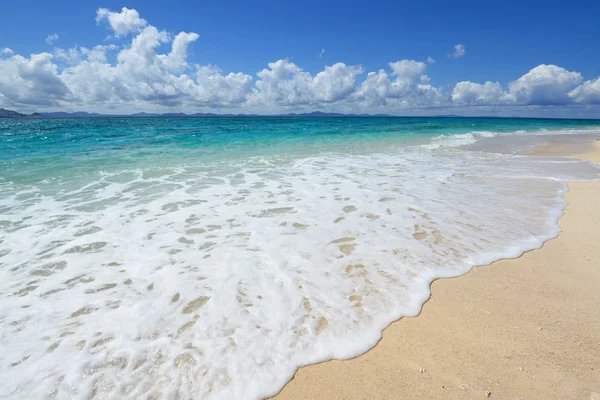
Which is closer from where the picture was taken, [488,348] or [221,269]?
[488,348]

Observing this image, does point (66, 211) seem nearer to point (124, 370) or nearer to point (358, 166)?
point (124, 370)

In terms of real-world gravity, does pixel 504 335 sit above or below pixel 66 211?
below

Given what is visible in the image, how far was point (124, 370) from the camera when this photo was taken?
2.51 m

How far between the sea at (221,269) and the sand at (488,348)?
18 cm

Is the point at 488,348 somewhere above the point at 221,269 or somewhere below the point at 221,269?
below

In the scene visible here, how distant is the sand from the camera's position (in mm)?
2320

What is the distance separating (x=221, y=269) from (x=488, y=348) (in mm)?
3101

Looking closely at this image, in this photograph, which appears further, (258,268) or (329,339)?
(258,268)

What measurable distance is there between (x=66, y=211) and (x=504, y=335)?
784 centimetres

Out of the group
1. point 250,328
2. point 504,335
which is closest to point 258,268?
point 250,328

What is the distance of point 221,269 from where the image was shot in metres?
4.02

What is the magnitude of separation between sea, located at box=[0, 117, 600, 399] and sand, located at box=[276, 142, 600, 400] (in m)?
0.18

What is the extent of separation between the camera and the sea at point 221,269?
2.56m

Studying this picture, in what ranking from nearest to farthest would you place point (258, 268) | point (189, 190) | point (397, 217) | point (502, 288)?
point (502, 288), point (258, 268), point (397, 217), point (189, 190)
